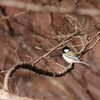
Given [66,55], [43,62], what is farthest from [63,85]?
[66,55]

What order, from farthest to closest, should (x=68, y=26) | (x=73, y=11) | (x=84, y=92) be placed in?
(x=84, y=92), (x=68, y=26), (x=73, y=11)

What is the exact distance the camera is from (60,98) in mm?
6828

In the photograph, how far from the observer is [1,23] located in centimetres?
612

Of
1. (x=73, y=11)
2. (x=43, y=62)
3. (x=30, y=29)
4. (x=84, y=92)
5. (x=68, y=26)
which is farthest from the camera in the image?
(x=30, y=29)

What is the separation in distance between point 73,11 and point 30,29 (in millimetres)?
5426

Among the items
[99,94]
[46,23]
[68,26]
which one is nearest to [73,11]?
[68,26]

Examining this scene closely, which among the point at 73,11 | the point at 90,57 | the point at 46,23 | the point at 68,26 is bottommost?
the point at 90,57

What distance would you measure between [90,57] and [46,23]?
99 cm

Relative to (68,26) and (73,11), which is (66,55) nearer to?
(68,26)

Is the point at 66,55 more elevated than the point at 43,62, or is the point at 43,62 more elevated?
the point at 66,55

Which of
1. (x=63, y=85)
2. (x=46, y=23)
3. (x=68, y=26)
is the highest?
(x=68, y=26)

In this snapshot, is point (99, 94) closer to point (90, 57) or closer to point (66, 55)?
point (90, 57)

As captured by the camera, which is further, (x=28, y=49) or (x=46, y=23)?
(x=46, y=23)

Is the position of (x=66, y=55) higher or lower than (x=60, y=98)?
higher
